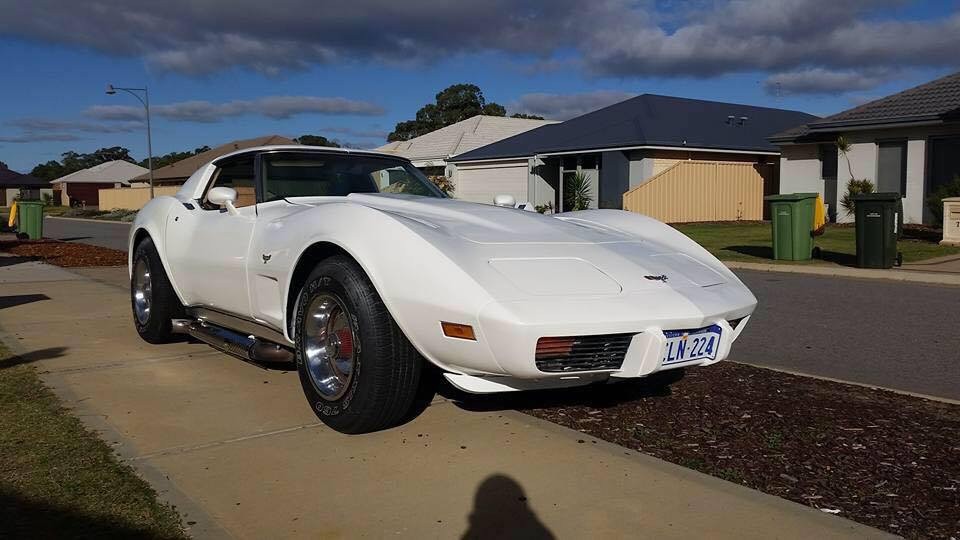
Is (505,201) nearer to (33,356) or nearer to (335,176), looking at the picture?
(335,176)

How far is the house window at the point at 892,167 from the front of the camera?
21.2m

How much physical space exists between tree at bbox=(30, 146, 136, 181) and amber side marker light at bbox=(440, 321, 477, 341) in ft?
450

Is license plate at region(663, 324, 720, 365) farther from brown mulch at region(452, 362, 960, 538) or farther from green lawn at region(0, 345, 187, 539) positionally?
green lawn at region(0, 345, 187, 539)

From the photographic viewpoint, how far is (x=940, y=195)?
18828mm

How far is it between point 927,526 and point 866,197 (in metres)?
10.6

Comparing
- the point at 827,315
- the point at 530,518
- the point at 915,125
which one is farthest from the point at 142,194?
the point at 530,518

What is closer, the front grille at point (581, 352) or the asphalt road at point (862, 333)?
the front grille at point (581, 352)

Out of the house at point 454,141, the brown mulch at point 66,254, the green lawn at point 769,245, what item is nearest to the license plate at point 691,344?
the green lawn at point 769,245

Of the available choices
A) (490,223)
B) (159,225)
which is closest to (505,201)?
(490,223)

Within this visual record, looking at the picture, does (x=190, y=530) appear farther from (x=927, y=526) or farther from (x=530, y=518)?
(x=927, y=526)

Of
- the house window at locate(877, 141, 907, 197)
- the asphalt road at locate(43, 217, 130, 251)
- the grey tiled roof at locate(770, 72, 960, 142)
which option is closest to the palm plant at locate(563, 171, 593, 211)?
the grey tiled roof at locate(770, 72, 960, 142)

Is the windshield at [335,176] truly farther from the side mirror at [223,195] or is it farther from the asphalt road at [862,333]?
the asphalt road at [862,333]

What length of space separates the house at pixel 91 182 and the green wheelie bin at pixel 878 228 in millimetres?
77868

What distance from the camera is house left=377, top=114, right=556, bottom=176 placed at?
120ft
